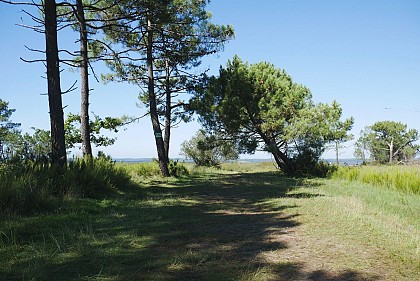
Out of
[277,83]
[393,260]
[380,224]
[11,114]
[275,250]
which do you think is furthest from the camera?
[11,114]

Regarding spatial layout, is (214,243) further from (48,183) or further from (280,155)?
(280,155)

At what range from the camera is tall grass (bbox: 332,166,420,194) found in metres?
9.03

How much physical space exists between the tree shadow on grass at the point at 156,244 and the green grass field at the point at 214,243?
0.01 metres

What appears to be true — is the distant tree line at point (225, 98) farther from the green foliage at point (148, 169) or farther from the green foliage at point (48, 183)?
the green foliage at point (48, 183)

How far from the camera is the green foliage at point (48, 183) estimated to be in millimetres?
5527

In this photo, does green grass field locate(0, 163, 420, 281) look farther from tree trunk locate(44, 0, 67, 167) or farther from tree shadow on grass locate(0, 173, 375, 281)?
tree trunk locate(44, 0, 67, 167)

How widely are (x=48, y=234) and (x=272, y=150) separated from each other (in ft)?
43.9

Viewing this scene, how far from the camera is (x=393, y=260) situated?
334 cm

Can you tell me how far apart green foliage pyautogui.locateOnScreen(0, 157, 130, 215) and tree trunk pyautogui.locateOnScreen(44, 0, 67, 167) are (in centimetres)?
51

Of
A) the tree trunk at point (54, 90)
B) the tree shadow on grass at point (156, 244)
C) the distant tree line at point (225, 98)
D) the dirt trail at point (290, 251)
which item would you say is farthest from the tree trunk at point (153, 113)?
the dirt trail at point (290, 251)

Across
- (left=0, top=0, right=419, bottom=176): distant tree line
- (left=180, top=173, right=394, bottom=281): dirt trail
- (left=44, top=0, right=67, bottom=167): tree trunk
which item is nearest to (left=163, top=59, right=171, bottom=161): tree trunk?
(left=0, top=0, right=419, bottom=176): distant tree line

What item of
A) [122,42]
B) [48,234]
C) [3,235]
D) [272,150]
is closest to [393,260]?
[48,234]

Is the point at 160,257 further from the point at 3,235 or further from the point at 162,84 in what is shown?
the point at 162,84

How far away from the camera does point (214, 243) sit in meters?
4.08
